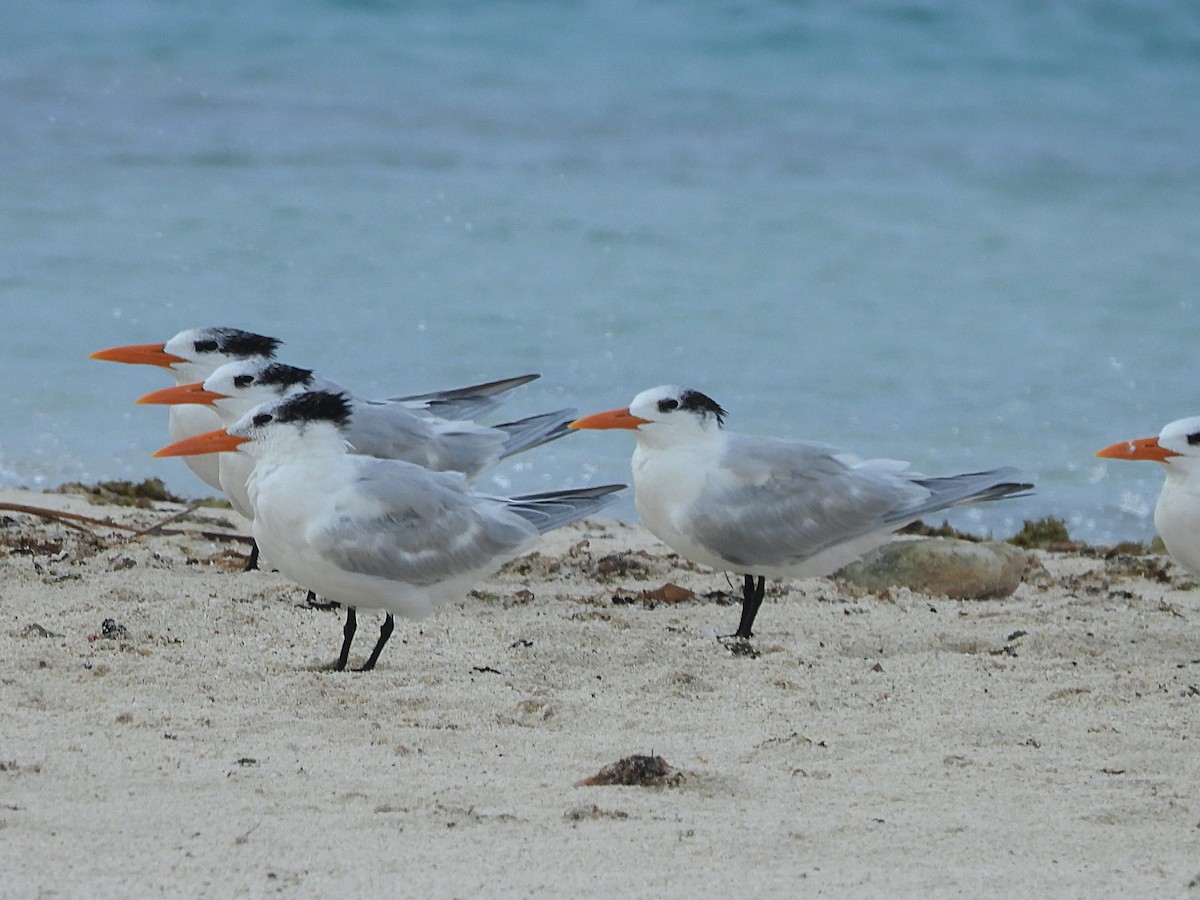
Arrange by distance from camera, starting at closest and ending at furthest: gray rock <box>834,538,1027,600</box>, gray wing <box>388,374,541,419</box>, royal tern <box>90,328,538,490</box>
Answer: gray rock <box>834,538,1027,600</box>
royal tern <box>90,328,538,490</box>
gray wing <box>388,374,541,419</box>

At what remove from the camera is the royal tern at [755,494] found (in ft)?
17.8

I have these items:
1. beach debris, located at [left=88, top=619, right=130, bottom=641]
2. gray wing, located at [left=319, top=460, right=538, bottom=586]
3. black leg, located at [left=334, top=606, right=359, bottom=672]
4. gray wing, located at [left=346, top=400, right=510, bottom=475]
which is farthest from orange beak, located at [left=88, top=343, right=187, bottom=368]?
black leg, located at [left=334, top=606, right=359, bottom=672]

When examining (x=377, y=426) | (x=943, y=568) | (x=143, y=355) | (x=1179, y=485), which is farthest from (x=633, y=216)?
(x=1179, y=485)

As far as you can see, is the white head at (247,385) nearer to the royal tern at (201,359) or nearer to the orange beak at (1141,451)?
the royal tern at (201,359)

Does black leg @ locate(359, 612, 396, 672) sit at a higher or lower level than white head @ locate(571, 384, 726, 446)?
lower

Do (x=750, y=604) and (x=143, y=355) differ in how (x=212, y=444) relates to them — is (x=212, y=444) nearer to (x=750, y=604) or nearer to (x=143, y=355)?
(x=143, y=355)

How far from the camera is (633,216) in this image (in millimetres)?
14766

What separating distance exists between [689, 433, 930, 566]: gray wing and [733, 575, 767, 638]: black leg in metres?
0.13

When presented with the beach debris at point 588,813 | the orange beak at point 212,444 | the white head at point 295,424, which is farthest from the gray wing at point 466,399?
the beach debris at point 588,813

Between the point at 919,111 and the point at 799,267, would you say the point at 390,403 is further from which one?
the point at 919,111

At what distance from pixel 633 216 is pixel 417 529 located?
10208mm


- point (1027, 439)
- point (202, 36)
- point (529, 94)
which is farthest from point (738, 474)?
point (202, 36)

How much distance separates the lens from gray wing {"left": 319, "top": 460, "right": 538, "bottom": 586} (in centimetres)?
466

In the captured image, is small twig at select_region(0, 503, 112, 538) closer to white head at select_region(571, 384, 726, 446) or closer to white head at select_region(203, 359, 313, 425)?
white head at select_region(203, 359, 313, 425)
